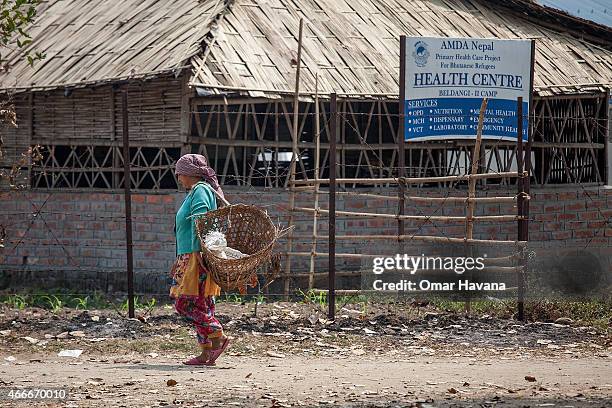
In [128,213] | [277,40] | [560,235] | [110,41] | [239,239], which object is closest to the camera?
[239,239]

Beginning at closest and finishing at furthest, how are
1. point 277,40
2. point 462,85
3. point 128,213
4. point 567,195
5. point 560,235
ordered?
point 128,213
point 462,85
point 277,40
point 560,235
point 567,195

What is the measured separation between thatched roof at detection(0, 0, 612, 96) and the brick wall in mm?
1370

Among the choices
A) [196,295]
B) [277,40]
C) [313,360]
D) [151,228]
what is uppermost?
[277,40]

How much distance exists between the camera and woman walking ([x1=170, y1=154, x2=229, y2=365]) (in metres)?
8.50

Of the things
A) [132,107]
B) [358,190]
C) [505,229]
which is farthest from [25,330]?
[505,229]

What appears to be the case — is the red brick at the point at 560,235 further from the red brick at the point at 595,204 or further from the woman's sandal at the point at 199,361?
the woman's sandal at the point at 199,361

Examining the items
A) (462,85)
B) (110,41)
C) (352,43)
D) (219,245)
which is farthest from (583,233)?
(219,245)

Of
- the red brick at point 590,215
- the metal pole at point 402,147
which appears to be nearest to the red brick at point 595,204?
the red brick at point 590,215

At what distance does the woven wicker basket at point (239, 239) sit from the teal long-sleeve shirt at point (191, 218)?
0.25 feet

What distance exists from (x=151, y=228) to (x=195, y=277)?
528 cm

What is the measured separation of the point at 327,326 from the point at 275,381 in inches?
100

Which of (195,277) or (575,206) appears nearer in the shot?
(195,277)

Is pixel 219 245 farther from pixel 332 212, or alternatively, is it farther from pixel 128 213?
pixel 332 212

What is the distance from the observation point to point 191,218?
8.50m
